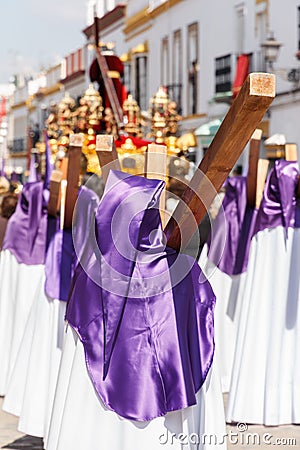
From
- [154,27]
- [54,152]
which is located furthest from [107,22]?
[54,152]

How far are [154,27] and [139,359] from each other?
2666 cm

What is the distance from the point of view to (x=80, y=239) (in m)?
5.30

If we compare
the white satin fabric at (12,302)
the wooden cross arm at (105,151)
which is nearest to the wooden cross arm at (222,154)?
the wooden cross arm at (105,151)

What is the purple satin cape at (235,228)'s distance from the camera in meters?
7.20

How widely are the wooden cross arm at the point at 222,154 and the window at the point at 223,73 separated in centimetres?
1959

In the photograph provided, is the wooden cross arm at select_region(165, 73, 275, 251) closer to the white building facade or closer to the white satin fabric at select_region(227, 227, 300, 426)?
the white satin fabric at select_region(227, 227, 300, 426)

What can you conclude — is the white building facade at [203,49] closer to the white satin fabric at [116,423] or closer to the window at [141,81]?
the window at [141,81]

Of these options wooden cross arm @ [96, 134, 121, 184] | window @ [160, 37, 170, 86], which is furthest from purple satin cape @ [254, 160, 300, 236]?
window @ [160, 37, 170, 86]

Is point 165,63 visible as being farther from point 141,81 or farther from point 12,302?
point 12,302

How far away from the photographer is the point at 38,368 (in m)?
6.23

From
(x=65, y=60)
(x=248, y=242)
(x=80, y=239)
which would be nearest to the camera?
(x=80, y=239)

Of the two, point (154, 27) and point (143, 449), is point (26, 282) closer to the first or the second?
point (143, 449)

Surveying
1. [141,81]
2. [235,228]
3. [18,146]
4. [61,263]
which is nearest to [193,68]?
[141,81]

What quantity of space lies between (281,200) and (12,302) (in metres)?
2.40
